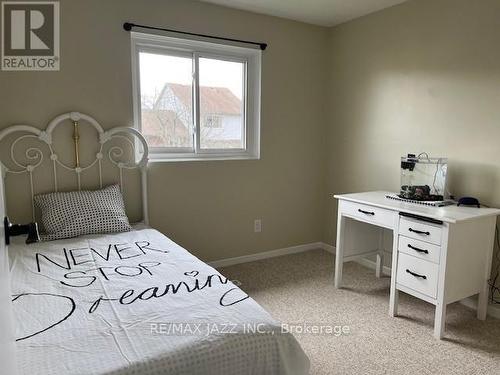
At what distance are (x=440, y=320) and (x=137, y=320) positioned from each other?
1.74 m

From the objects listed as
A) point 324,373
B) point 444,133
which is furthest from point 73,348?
point 444,133

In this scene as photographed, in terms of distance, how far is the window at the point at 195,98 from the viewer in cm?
284

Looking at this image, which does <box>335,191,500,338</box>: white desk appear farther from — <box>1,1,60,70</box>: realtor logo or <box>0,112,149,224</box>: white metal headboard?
<box>1,1,60,70</box>: realtor logo

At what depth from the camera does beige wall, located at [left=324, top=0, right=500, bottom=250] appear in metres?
2.38

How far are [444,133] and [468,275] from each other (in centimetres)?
105

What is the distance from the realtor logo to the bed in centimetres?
127

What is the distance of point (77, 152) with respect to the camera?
2518 mm

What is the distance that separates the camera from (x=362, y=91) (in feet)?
10.7

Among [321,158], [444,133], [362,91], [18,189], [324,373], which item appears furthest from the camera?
[321,158]

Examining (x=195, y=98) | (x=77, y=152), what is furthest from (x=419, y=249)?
(x=77, y=152)

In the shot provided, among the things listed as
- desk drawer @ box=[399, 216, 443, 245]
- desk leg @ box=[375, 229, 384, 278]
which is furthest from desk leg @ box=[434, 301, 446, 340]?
desk leg @ box=[375, 229, 384, 278]

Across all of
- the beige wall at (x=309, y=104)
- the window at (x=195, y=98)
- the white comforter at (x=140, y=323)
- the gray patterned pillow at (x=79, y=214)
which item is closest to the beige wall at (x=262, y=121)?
the beige wall at (x=309, y=104)

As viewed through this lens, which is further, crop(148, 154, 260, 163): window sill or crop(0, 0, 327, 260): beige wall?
crop(148, 154, 260, 163): window sill

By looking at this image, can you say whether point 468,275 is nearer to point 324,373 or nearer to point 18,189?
point 324,373
